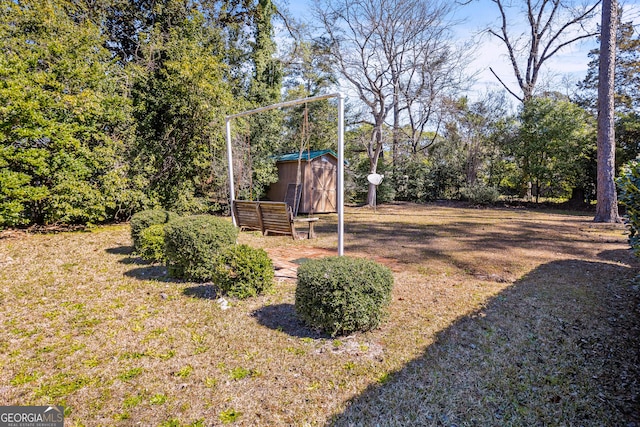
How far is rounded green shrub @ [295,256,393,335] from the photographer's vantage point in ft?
8.80

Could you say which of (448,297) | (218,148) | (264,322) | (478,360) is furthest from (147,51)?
(478,360)

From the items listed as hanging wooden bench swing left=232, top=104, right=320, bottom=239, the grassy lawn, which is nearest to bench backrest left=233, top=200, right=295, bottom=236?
hanging wooden bench swing left=232, top=104, right=320, bottom=239

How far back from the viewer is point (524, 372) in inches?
91.2

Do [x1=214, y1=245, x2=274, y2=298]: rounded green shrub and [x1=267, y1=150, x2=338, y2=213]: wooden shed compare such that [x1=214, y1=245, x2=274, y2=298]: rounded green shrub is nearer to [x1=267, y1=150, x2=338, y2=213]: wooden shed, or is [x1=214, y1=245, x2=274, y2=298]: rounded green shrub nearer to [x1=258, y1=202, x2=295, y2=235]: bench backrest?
[x1=258, y1=202, x2=295, y2=235]: bench backrest

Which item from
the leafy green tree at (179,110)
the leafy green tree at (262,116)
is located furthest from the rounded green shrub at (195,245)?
the leafy green tree at (262,116)

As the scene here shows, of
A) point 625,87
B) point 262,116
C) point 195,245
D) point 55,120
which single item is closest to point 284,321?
point 195,245

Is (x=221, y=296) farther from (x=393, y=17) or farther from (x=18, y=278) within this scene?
(x=393, y=17)

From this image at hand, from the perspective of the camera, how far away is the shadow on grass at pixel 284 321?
9.70 feet

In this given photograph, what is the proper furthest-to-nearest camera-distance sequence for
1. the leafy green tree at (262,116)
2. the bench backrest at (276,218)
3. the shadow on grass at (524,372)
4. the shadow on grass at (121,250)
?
1. the leafy green tree at (262,116)
2. the shadow on grass at (121,250)
3. the bench backrest at (276,218)
4. the shadow on grass at (524,372)

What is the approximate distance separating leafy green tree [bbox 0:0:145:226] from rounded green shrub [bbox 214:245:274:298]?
19.7 ft

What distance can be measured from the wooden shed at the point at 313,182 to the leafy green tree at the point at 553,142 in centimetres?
1024

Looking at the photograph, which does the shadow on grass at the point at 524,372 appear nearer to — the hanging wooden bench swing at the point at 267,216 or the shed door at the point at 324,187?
the hanging wooden bench swing at the point at 267,216

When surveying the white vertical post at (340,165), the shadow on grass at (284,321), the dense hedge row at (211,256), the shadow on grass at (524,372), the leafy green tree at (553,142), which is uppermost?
the leafy green tree at (553,142)

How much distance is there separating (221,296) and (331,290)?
179 centimetres
